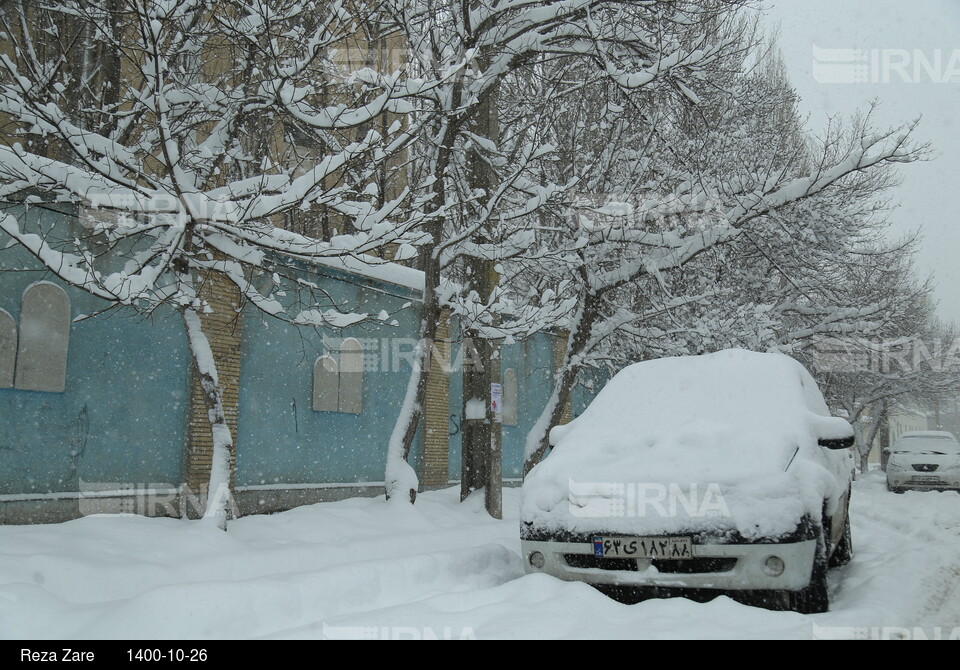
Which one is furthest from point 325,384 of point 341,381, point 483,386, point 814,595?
point 814,595

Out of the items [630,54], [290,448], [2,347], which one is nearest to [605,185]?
[630,54]

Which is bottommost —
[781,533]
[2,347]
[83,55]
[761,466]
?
[781,533]

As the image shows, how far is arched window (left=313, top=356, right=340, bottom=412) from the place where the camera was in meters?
11.4

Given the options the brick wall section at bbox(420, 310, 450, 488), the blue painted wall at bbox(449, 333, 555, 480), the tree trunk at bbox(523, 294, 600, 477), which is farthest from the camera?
the blue painted wall at bbox(449, 333, 555, 480)

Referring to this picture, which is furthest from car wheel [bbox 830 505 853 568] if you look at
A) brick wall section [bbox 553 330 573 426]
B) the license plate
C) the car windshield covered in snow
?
the car windshield covered in snow

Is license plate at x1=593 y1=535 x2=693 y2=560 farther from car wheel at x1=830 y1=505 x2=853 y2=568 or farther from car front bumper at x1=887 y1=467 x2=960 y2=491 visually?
car front bumper at x1=887 y1=467 x2=960 y2=491

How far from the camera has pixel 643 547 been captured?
4.51 metres

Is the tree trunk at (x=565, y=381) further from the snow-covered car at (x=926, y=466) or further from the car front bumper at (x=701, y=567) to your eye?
the snow-covered car at (x=926, y=466)

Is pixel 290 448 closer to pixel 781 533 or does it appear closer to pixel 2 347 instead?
pixel 2 347

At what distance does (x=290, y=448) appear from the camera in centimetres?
1088

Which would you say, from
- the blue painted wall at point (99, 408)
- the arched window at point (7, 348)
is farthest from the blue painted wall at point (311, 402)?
the arched window at point (7, 348)

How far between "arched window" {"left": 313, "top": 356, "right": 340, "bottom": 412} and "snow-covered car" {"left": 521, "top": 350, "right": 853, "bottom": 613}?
646 centimetres
